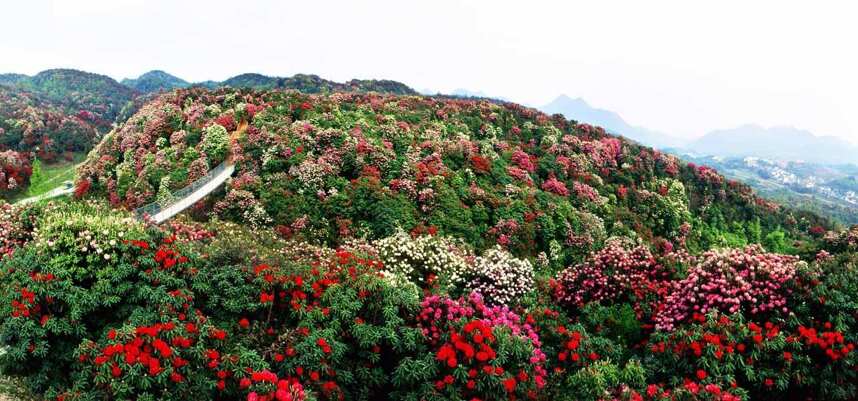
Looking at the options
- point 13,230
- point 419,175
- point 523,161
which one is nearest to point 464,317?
point 13,230

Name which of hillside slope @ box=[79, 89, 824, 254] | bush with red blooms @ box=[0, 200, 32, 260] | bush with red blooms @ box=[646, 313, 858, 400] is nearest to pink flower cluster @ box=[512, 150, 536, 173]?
hillside slope @ box=[79, 89, 824, 254]

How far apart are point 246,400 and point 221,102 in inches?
1110

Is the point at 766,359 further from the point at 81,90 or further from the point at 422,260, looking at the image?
the point at 81,90

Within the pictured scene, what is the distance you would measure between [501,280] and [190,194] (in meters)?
14.2

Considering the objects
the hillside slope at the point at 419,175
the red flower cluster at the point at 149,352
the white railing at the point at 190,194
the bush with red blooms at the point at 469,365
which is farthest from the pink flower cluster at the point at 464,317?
the white railing at the point at 190,194

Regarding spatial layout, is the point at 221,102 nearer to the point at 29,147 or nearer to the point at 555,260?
the point at 555,260

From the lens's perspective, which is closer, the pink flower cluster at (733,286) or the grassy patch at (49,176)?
the pink flower cluster at (733,286)

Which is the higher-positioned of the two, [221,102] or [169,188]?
[221,102]

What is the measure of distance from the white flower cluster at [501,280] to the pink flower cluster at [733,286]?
13.8ft

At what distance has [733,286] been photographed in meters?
10.4

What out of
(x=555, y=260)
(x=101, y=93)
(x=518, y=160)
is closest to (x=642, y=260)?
(x=555, y=260)

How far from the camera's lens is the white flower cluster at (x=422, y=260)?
14.6 meters

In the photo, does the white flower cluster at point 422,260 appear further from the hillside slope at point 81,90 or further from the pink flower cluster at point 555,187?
the hillside slope at point 81,90

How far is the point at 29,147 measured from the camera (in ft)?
151
